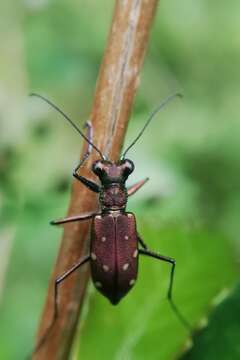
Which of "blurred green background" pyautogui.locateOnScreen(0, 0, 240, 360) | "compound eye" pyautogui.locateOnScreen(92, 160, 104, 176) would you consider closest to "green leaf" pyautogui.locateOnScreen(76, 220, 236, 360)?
"blurred green background" pyautogui.locateOnScreen(0, 0, 240, 360)

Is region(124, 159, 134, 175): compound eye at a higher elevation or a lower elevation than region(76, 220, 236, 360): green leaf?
higher

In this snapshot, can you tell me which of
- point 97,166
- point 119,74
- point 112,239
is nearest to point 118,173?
point 112,239

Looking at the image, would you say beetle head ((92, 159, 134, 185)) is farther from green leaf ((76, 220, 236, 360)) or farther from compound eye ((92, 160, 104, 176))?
green leaf ((76, 220, 236, 360))

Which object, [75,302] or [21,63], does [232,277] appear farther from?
[21,63]

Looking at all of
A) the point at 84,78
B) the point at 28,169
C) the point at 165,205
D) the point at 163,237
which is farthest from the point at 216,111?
the point at 163,237

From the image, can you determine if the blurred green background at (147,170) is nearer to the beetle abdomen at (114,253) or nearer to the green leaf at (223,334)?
the green leaf at (223,334)

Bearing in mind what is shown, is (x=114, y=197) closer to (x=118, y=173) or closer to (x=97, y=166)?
(x=118, y=173)
